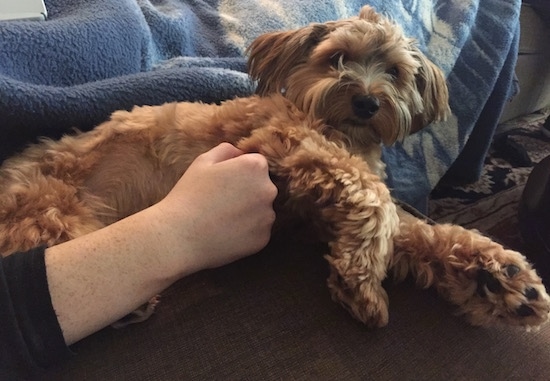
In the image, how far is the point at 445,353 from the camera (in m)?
0.86

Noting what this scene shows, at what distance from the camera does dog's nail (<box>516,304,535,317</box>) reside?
0.90 metres

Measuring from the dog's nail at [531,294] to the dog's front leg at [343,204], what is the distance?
0.25 m

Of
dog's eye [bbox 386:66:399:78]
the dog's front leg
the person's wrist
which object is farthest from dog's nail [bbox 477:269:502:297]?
dog's eye [bbox 386:66:399:78]

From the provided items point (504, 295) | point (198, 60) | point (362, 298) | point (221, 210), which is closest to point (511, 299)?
point (504, 295)

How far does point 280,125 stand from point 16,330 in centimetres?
70

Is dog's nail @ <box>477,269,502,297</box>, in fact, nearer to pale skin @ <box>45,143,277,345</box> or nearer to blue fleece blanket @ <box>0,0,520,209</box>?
pale skin @ <box>45,143,277,345</box>

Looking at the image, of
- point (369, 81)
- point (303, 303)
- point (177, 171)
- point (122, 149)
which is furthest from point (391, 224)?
point (122, 149)

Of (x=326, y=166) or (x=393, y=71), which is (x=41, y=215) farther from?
(x=393, y=71)

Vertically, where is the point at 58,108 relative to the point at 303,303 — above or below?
above

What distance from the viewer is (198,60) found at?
60.4 inches

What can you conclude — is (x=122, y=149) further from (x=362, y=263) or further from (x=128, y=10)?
(x=362, y=263)

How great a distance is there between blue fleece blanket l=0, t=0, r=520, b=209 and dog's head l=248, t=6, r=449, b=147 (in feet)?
0.48

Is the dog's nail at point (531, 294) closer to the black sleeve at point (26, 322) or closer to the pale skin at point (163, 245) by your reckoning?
the pale skin at point (163, 245)

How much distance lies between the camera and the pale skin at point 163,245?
31.6 inches
